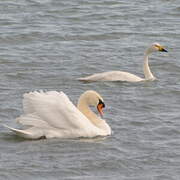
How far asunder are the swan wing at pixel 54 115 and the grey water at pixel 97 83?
0.74 feet

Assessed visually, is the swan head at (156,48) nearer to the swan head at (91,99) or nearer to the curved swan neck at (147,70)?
the curved swan neck at (147,70)

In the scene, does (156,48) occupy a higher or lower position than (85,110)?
lower

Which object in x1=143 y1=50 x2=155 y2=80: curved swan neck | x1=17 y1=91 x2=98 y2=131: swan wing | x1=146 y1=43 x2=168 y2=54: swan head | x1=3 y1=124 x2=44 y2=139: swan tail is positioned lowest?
x1=143 y1=50 x2=155 y2=80: curved swan neck

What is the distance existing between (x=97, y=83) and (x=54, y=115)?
11.5 ft

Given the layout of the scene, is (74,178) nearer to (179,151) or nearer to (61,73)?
(179,151)

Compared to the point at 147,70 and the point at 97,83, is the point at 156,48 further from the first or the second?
the point at 97,83

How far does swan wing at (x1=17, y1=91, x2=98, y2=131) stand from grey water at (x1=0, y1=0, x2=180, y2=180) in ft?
0.74

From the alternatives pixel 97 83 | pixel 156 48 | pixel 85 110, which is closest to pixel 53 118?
pixel 85 110

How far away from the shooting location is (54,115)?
38.8 ft

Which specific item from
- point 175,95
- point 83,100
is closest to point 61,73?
point 175,95

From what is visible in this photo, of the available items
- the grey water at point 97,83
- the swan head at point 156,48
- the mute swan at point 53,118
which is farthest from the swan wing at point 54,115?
the swan head at point 156,48

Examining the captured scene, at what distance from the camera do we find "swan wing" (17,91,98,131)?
1179cm

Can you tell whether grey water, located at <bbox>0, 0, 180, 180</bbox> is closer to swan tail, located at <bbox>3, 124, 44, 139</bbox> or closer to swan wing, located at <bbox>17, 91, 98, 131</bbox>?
swan tail, located at <bbox>3, 124, 44, 139</bbox>

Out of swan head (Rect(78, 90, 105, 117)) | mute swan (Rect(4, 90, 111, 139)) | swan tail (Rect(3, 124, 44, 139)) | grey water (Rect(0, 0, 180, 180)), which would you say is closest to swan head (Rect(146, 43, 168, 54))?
grey water (Rect(0, 0, 180, 180))
